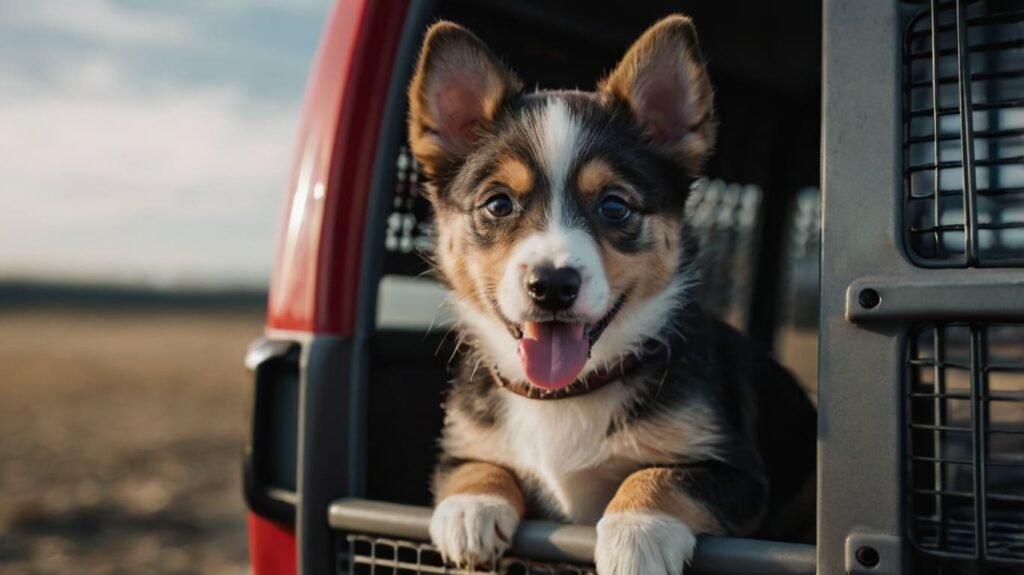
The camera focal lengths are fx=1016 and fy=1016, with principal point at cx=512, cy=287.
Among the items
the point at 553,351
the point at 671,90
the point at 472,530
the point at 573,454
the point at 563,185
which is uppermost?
the point at 671,90

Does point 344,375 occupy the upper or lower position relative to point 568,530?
upper

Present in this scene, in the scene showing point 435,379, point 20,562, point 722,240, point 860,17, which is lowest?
point 20,562

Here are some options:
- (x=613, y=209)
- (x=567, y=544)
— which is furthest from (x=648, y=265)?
(x=567, y=544)

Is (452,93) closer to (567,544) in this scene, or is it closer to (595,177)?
(595,177)

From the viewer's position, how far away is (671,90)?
2506 mm

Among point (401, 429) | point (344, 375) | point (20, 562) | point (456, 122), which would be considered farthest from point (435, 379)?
point (20, 562)

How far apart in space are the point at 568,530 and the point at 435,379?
104 cm

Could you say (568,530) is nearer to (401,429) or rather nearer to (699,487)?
(699,487)

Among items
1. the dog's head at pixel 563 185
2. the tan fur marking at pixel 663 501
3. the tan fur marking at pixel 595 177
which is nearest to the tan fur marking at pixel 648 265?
the dog's head at pixel 563 185

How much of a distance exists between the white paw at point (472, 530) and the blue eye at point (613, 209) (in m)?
0.73

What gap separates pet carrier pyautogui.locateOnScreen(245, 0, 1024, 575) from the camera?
1769 millimetres

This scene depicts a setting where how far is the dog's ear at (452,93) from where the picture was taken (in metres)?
2.46

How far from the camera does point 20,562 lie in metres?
4.62

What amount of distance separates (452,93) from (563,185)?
0.40 metres
